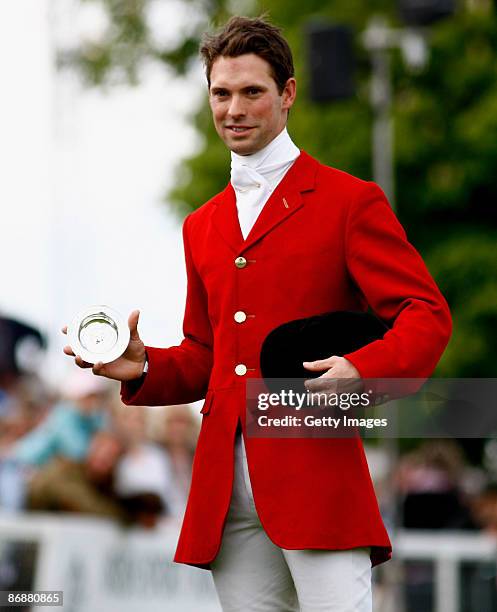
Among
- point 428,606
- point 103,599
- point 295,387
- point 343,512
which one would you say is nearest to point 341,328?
point 295,387

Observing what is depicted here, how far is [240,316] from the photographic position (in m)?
4.50

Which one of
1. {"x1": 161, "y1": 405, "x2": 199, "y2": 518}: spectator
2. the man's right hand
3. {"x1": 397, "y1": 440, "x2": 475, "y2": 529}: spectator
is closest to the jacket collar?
the man's right hand

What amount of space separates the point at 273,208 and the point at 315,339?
0.45 meters

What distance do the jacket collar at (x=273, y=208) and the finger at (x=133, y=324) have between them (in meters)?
0.33

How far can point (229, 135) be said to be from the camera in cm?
458

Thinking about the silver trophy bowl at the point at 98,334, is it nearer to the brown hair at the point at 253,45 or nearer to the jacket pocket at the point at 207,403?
the jacket pocket at the point at 207,403

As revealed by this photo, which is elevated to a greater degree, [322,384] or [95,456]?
[95,456]

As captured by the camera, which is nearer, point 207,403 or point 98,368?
point 98,368

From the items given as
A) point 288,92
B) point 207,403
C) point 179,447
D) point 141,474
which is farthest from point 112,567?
point 288,92

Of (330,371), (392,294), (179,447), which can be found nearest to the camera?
(330,371)

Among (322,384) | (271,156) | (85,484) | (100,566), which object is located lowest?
(322,384)

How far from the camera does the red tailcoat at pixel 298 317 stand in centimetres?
430

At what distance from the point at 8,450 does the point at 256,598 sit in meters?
6.76

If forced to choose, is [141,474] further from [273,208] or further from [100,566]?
[273,208]
